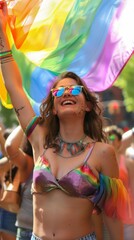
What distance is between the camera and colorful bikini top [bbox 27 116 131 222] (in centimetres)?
438

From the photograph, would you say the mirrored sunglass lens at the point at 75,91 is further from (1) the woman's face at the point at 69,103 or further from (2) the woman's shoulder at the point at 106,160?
(2) the woman's shoulder at the point at 106,160

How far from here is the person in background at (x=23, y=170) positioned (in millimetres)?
5770

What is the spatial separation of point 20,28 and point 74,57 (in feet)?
1.40

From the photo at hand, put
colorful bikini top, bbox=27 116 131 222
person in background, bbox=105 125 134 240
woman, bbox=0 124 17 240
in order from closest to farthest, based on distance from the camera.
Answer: colorful bikini top, bbox=27 116 131 222
person in background, bbox=105 125 134 240
woman, bbox=0 124 17 240

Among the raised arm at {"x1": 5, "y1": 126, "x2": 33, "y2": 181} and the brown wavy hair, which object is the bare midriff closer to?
the brown wavy hair

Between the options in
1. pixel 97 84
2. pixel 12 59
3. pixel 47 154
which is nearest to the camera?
pixel 47 154

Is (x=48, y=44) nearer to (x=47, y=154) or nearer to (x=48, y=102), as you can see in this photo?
(x=48, y=102)

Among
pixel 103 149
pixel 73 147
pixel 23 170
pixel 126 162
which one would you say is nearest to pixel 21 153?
pixel 23 170

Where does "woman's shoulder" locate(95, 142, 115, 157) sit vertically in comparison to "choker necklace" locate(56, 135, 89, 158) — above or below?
below

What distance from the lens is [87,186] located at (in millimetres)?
4375

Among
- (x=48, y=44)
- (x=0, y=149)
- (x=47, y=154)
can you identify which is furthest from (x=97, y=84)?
(x=0, y=149)

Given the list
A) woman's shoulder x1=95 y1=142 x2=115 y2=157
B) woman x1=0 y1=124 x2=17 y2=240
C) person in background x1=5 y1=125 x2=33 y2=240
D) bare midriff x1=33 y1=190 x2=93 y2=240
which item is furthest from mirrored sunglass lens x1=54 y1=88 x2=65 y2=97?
woman x1=0 y1=124 x2=17 y2=240

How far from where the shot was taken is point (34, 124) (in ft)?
15.5

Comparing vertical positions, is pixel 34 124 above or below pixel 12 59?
below
